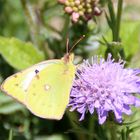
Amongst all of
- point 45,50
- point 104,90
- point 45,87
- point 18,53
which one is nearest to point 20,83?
point 45,87

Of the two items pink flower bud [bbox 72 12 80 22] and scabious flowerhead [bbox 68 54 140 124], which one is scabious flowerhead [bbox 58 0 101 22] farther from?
scabious flowerhead [bbox 68 54 140 124]

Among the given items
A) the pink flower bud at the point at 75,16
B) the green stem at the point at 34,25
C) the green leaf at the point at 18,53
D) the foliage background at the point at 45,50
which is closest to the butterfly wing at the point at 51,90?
the pink flower bud at the point at 75,16

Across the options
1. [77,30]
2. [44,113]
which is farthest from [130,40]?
[44,113]

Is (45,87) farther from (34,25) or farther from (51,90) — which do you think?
(34,25)

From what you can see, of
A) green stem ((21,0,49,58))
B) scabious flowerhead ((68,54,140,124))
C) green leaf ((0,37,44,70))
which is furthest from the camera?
green stem ((21,0,49,58))

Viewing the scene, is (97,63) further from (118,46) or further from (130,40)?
(130,40)

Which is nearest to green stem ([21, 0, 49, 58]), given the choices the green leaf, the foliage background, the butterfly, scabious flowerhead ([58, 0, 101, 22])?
the foliage background
